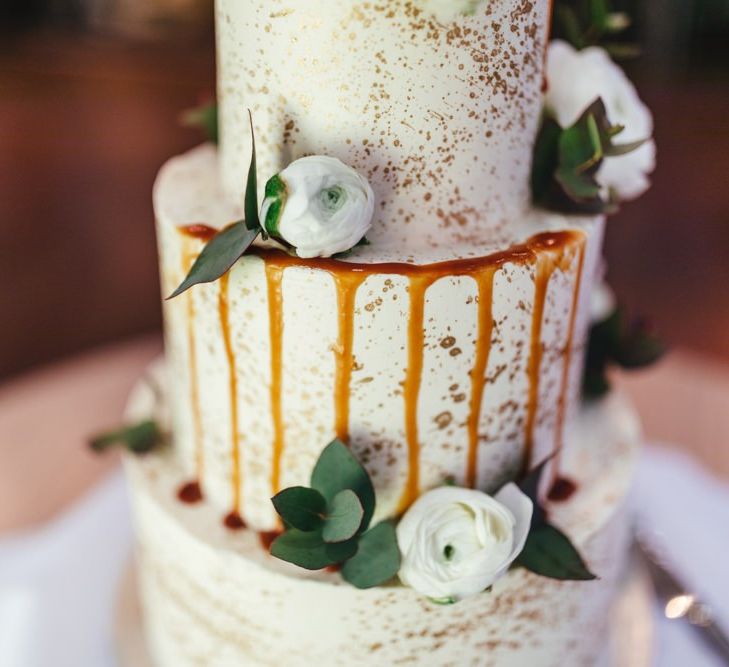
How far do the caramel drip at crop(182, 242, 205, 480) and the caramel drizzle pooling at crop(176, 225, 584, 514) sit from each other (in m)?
0.03

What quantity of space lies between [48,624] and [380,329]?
40.9 inches

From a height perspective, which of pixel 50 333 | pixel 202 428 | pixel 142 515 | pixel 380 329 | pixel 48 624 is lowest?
pixel 50 333

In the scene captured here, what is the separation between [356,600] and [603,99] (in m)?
0.76

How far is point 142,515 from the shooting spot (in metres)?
1.42

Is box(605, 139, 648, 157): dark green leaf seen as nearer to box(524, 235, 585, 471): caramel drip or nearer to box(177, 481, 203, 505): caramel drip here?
box(524, 235, 585, 471): caramel drip

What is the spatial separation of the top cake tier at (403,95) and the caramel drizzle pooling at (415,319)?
0.07m

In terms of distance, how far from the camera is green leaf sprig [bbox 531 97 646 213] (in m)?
1.17

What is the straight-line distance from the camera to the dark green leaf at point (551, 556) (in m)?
1.17

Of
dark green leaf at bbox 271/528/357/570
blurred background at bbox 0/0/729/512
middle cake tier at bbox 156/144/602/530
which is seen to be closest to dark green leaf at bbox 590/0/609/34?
middle cake tier at bbox 156/144/602/530

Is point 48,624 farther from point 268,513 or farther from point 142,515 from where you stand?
point 268,513

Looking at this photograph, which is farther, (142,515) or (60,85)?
(60,85)

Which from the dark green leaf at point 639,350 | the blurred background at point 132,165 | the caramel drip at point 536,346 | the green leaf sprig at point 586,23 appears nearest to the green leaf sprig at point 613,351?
the dark green leaf at point 639,350

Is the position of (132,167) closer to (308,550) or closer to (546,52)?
(546,52)

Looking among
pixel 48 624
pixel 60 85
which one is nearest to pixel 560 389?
pixel 48 624
